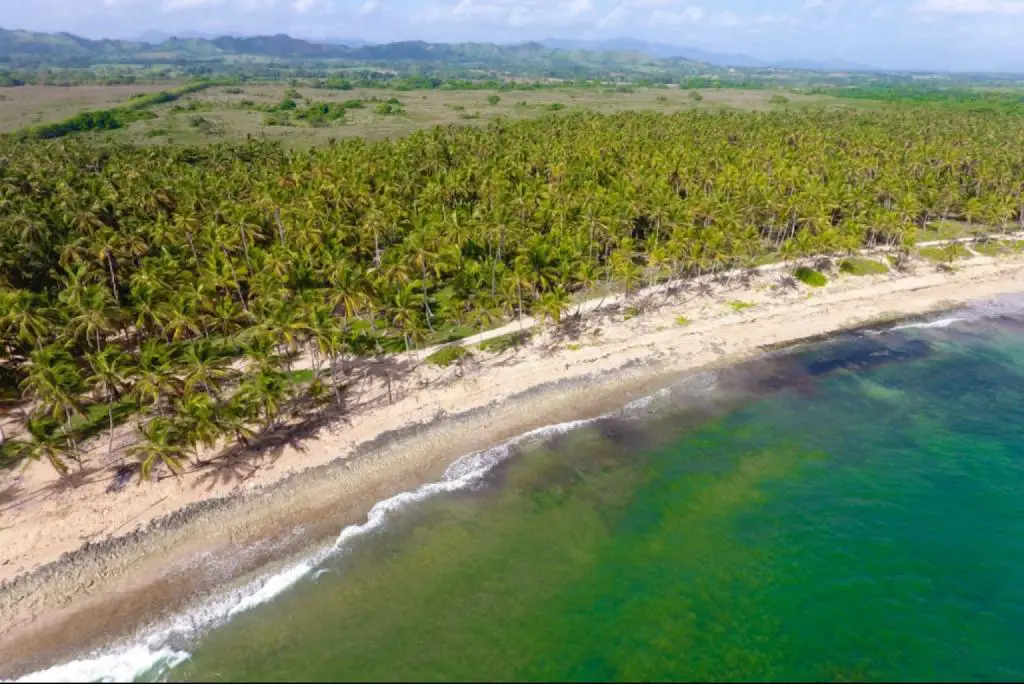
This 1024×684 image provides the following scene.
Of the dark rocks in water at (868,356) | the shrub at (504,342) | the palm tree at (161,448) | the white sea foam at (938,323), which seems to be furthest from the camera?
the white sea foam at (938,323)

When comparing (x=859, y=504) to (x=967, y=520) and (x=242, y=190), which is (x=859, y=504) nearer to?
(x=967, y=520)

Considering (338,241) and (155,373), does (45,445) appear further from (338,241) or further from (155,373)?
(338,241)

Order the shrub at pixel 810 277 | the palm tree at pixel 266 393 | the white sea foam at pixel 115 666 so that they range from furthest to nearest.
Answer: the shrub at pixel 810 277
the palm tree at pixel 266 393
the white sea foam at pixel 115 666

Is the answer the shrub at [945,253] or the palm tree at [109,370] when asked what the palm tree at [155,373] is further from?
the shrub at [945,253]

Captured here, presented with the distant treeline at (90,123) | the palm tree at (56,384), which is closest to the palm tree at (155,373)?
the palm tree at (56,384)

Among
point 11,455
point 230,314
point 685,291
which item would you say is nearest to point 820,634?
point 685,291

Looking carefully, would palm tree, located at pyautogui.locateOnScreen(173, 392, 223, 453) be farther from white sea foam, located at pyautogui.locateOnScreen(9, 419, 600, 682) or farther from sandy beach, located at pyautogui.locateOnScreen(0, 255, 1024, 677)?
white sea foam, located at pyautogui.locateOnScreen(9, 419, 600, 682)

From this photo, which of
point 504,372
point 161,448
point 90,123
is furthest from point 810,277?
point 90,123
